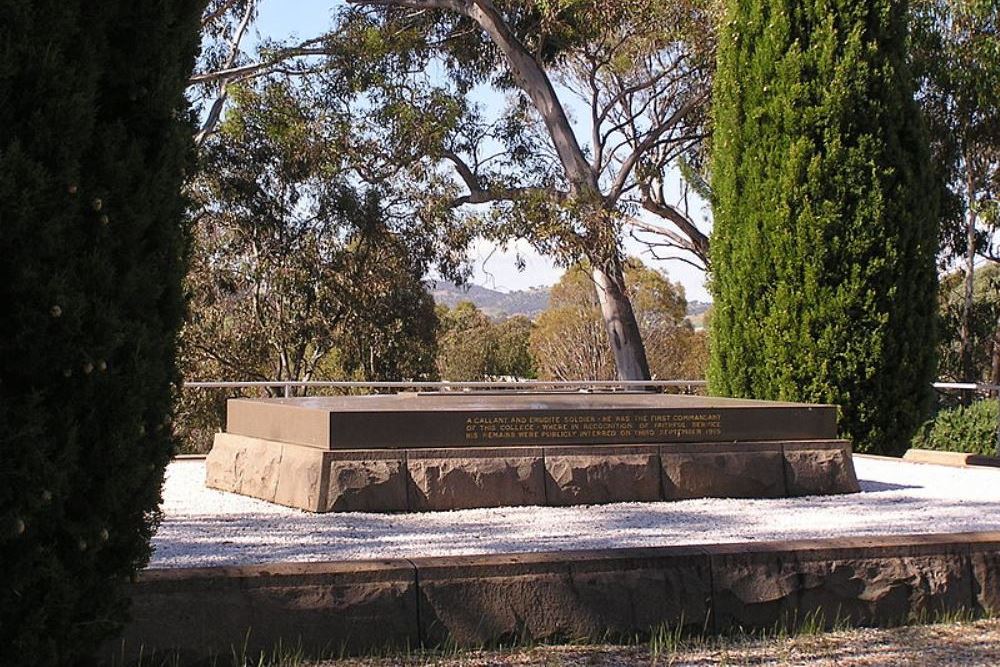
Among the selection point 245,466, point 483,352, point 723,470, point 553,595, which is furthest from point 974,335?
point 483,352

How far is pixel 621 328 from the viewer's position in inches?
789

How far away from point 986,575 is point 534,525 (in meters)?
2.70

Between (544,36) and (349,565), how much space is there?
1627cm

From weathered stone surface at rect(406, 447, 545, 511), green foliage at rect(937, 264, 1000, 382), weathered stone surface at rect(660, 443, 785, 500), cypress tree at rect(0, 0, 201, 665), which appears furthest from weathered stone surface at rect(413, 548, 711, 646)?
green foliage at rect(937, 264, 1000, 382)

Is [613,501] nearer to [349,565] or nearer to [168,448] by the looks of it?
[349,565]

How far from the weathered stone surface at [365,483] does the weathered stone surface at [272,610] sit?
122 inches

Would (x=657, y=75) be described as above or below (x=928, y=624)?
above

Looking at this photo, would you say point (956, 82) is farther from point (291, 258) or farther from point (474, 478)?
point (474, 478)

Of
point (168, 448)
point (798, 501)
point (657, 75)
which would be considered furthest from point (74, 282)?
point (657, 75)

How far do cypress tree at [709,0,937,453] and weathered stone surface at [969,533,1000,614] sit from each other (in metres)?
6.79

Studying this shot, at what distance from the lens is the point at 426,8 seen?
2162 centimetres

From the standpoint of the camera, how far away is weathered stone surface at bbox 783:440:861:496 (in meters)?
9.42

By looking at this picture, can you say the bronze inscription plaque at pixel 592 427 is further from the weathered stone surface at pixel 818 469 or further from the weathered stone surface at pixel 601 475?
the weathered stone surface at pixel 818 469

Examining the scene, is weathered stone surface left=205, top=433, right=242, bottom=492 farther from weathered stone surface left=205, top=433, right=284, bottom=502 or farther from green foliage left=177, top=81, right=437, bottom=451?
green foliage left=177, top=81, right=437, bottom=451
